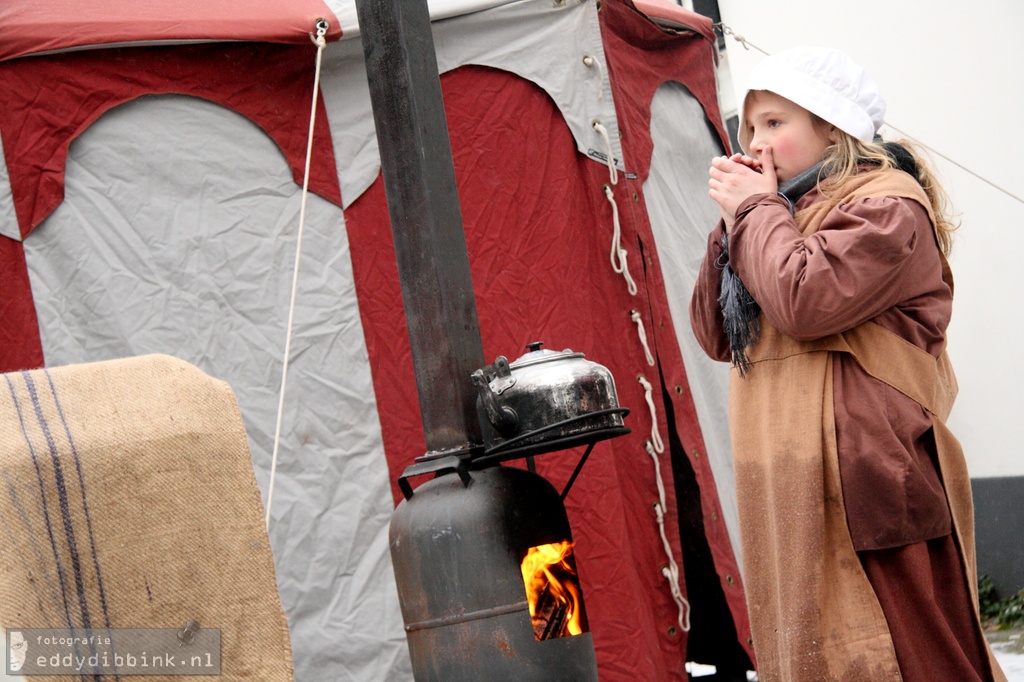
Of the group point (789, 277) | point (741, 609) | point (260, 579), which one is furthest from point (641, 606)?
point (260, 579)

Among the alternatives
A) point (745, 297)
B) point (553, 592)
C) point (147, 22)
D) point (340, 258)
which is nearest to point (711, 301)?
point (745, 297)

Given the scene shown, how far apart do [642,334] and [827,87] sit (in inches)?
58.8

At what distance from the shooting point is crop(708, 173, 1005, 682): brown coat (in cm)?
186

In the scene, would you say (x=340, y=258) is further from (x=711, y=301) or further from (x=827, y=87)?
(x=827, y=87)

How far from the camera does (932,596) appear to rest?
185cm

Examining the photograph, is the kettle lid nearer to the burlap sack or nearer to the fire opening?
the fire opening

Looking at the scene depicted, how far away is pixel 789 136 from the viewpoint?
208cm

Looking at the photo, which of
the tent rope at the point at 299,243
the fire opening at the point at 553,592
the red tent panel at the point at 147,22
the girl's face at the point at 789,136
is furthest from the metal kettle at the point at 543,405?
the red tent panel at the point at 147,22

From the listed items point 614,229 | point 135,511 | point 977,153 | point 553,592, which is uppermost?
point 977,153

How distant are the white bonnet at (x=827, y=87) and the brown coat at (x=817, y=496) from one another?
0.45ft

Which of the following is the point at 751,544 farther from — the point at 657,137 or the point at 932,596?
the point at 657,137

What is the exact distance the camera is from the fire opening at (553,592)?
74.1 inches

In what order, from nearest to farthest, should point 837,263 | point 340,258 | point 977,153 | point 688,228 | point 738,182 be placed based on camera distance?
point 837,263
point 738,182
point 340,258
point 688,228
point 977,153

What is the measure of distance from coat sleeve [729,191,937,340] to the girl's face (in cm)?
19
